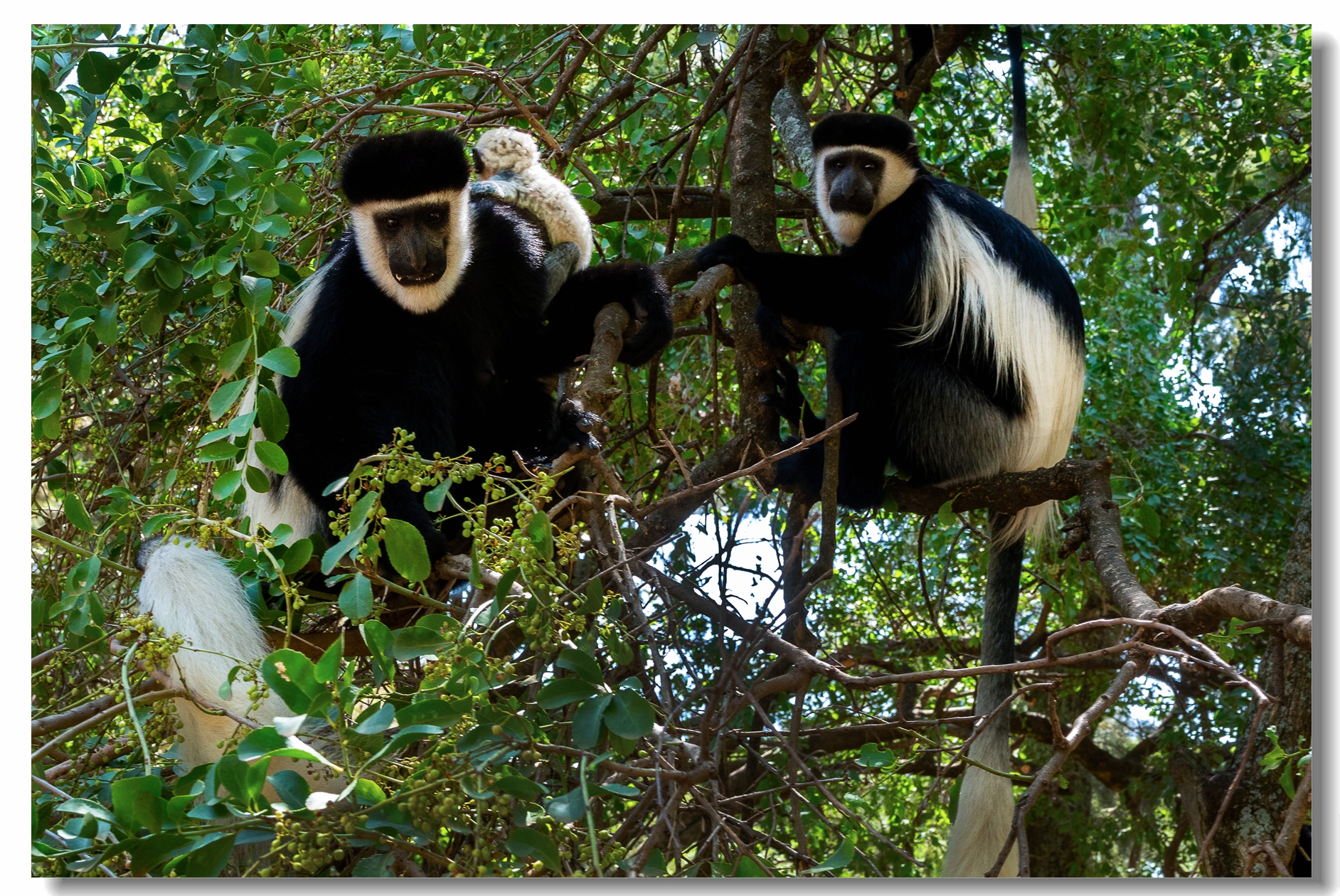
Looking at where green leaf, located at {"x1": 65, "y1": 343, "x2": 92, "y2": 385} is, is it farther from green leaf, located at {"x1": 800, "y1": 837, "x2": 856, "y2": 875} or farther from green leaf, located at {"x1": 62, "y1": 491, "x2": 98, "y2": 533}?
green leaf, located at {"x1": 800, "y1": 837, "x2": 856, "y2": 875}

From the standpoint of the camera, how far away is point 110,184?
142cm

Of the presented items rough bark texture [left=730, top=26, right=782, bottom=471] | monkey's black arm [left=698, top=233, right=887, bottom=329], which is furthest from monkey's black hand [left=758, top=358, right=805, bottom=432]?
monkey's black arm [left=698, top=233, right=887, bottom=329]

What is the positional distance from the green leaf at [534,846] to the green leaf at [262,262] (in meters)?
0.64

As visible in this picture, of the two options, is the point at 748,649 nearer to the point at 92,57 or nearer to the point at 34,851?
the point at 34,851

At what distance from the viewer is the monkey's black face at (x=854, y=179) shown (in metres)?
1.96

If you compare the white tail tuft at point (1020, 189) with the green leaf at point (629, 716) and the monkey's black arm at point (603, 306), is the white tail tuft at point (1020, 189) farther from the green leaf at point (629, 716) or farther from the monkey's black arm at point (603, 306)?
the green leaf at point (629, 716)

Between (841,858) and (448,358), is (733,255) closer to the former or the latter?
(448,358)

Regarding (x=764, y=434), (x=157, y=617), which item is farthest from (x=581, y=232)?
(x=157, y=617)

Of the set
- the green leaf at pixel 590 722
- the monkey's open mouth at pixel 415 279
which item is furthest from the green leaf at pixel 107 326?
the green leaf at pixel 590 722

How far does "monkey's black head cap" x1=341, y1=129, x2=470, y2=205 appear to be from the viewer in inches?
60.1

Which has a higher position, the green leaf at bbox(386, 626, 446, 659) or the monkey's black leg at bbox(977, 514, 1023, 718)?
the green leaf at bbox(386, 626, 446, 659)

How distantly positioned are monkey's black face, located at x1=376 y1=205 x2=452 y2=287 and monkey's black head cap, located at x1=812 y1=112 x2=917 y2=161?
817 mm

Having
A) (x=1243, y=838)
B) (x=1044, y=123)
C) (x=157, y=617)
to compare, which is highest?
(x=1044, y=123)

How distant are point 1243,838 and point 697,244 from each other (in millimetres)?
1684
